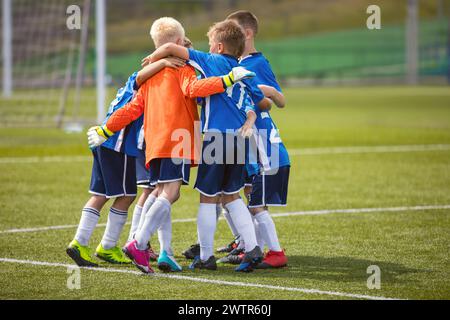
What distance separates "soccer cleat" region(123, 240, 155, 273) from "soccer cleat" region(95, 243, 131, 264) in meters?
0.56

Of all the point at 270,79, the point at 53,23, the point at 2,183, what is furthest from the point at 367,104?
the point at 270,79

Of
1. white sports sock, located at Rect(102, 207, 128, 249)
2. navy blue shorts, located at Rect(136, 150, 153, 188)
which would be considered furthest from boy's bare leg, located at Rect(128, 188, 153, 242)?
white sports sock, located at Rect(102, 207, 128, 249)

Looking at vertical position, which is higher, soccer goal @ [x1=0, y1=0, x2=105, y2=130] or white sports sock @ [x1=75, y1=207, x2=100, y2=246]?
soccer goal @ [x1=0, y1=0, x2=105, y2=130]

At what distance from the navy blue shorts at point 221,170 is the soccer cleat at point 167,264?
0.55 m

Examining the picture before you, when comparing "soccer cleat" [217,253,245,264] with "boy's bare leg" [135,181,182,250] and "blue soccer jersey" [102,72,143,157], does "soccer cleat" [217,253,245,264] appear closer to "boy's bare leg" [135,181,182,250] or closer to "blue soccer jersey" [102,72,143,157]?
"boy's bare leg" [135,181,182,250]

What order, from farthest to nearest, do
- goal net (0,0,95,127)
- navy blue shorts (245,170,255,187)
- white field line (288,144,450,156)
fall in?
1. goal net (0,0,95,127)
2. white field line (288,144,450,156)
3. navy blue shorts (245,170,255,187)

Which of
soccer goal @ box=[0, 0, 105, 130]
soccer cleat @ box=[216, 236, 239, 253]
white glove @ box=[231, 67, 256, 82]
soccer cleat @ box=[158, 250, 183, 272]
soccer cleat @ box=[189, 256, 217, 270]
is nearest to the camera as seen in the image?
white glove @ box=[231, 67, 256, 82]

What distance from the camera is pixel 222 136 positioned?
687cm

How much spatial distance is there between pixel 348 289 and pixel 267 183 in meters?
1.37

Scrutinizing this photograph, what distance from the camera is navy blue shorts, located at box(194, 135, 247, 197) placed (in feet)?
22.4

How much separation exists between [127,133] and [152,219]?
81 cm

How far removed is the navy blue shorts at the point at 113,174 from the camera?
720cm

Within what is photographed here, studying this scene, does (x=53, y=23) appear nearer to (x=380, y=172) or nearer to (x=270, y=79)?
(x=380, y=172)

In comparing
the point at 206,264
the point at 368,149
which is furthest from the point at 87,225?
the point at 368,149
